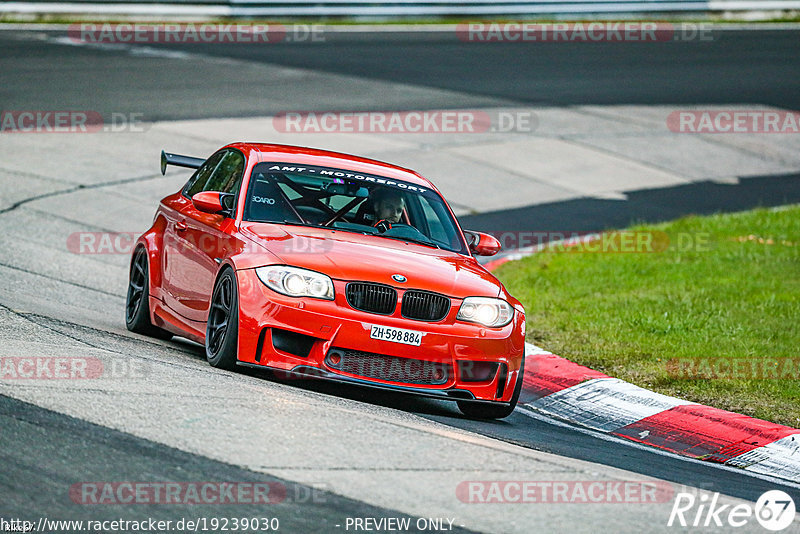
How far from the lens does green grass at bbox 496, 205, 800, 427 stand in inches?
366

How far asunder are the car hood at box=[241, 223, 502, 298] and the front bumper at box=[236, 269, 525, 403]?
151 mm

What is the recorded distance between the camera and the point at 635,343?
1041 cm

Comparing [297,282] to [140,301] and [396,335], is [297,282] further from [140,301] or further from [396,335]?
[140,301]

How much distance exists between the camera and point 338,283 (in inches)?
298

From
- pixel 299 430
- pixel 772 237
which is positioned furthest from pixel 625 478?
pixel 772 237

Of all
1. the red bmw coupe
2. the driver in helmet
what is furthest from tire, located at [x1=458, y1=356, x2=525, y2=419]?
the driver in helmet

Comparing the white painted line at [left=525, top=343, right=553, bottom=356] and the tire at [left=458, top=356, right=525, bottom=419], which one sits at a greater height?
the tire at [left=458, top=356, right=525, bottom=419]

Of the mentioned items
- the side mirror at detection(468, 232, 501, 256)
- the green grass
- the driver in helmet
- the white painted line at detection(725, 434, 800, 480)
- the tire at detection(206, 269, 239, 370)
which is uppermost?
the driver in helmet

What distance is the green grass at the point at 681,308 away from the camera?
30.5 ft

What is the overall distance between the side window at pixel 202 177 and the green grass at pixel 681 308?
3.03 metres

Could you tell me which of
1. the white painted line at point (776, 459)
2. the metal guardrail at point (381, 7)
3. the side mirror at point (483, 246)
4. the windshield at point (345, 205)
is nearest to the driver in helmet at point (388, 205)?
the windshield at point (345, 205)

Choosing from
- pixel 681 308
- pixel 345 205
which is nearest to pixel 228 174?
pixel 345 205

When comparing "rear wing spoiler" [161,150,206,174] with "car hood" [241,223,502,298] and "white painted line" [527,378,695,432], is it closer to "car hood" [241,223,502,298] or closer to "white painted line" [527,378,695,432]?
"car hood" [241,223,502,298]

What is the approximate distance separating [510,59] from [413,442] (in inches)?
954
